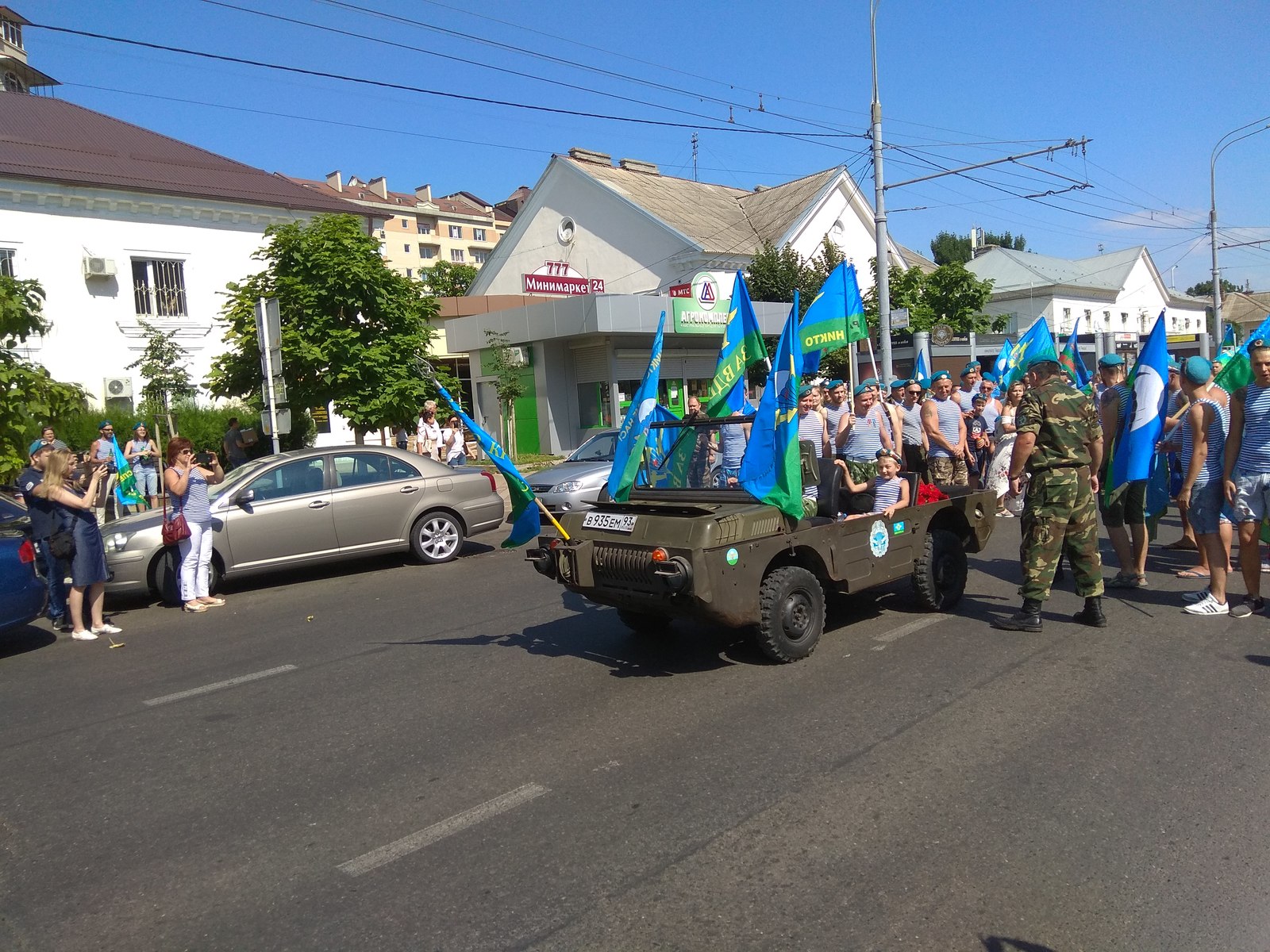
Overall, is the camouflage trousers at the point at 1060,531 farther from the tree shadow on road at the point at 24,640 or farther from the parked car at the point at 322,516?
the tree shadow on road at the point at 24,640

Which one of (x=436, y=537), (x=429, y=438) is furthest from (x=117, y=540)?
(x=429, y=438)

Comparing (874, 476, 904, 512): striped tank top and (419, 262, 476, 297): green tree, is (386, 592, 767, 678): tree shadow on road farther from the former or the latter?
(419, 262, 476, 297): green tree

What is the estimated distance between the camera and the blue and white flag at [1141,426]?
7.77 meters

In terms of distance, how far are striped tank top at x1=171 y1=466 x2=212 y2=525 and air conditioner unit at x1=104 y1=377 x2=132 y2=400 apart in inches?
660

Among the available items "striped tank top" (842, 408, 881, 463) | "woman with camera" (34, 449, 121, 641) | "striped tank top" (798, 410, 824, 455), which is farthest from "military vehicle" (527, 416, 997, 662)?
"woman with camera" (34, 449, 121, 641)

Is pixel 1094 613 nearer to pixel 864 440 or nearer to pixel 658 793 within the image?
pixel 864 440

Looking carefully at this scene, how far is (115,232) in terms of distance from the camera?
23.9 m

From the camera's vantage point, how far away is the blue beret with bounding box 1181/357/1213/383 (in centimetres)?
754

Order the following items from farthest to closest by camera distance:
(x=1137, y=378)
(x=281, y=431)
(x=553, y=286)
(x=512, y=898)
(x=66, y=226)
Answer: (x=553, y=286) → (x=66, y=226) → (x=281, y=431) → (x=1137, y=378) → (x=512, y=898)

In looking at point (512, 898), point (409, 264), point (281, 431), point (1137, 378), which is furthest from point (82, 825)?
point (409, 264)

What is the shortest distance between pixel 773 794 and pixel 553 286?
83.1ft

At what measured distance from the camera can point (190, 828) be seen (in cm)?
425

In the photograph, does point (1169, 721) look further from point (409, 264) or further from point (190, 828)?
point (409, 264)

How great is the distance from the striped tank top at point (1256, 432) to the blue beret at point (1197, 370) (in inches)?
31.8
